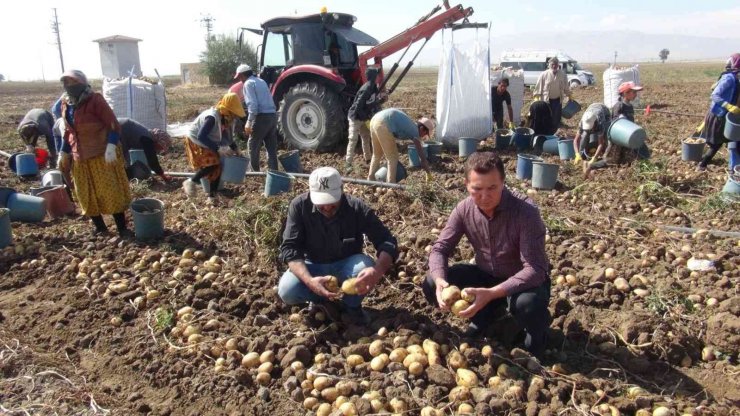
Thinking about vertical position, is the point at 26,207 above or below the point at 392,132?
below

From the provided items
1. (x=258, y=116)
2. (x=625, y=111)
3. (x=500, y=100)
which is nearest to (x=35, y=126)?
(x=258, y=116)

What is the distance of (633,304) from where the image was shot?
3201 millimetres

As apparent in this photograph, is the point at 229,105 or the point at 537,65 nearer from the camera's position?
the point at 229,105

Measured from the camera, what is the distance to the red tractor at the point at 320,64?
7.61 metres

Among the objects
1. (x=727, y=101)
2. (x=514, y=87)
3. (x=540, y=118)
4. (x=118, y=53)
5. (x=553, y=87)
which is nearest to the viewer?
(x=727, y=101)

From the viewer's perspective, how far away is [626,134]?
6.02m

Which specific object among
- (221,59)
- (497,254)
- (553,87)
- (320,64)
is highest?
(221,59)

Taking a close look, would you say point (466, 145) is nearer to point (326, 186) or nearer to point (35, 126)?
point (326, 186)

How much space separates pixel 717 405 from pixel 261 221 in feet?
10.4

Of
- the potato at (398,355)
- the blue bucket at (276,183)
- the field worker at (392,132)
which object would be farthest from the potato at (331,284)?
the field worker at (392,132)

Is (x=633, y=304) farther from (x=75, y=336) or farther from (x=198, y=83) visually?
(x=198, y=83)

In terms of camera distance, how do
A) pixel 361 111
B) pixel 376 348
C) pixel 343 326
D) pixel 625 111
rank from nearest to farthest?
1. pixel 376 348
2. pixel 343 326
3. pixel 625 111
4. pixel 361 111

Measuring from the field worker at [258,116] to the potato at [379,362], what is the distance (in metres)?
4.20

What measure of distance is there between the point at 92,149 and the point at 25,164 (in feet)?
10.1
